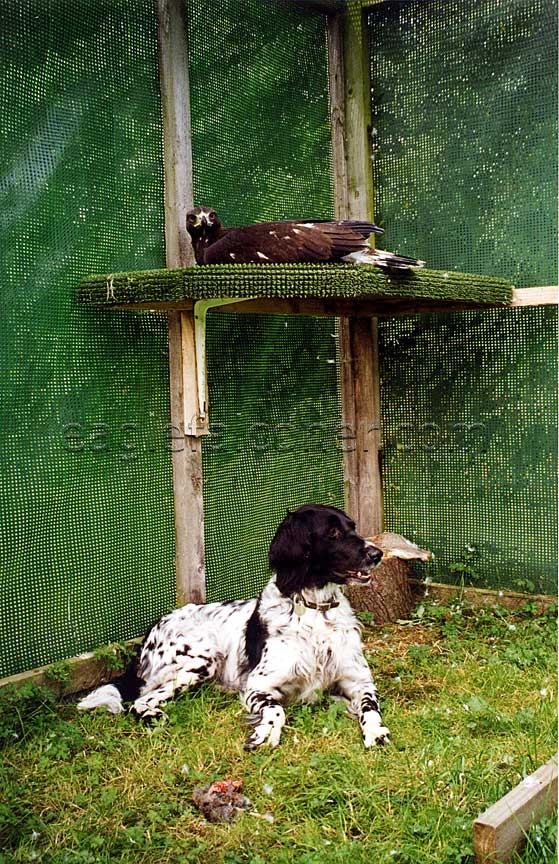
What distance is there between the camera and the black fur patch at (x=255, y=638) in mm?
3842

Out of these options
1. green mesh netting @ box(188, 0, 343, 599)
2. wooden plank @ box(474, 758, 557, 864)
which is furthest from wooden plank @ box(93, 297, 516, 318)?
wooden plank @ box(474, 758, 557, 864)

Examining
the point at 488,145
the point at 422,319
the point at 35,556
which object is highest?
the point at 488,145

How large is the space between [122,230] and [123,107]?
1.86ft

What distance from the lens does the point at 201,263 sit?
4191 millimetres

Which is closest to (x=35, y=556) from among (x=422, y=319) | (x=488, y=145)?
(x=422, y=319)

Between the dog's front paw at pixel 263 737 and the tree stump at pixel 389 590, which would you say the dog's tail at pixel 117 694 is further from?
the tree stump at pixel 389 590

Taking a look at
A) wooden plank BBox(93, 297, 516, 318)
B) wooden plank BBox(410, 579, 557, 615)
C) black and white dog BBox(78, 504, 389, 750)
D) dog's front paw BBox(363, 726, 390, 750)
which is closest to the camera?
dog's front paw BBox(363, 726, 390, 750)

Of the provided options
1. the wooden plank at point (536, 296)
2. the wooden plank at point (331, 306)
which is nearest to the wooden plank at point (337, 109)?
the wooden plank at point (331, 306)

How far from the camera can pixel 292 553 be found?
12.5 feet

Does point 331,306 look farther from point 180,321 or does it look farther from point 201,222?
point 201,222

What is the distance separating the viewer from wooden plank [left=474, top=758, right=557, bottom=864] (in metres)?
2.40

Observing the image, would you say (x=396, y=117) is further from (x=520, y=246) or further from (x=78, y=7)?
(x=78, y=7)

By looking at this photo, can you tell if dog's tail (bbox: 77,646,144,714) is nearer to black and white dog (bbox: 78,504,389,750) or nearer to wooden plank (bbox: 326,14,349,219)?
black and white dog (bbox: 78,504,389,750)

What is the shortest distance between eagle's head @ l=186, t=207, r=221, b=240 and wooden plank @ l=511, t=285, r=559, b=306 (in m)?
1.69
